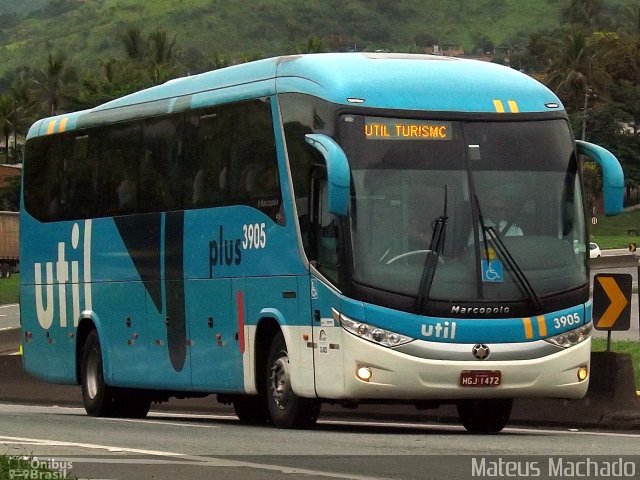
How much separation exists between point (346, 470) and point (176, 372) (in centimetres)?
829

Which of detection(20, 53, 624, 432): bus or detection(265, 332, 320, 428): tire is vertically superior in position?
detection(20, 53, 624, 432): bus

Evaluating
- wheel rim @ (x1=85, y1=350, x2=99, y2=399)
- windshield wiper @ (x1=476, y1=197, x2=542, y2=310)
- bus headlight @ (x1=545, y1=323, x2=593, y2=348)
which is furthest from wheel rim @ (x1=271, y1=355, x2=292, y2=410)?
wheel rim @ (x1=85, y1=350, x2=99, y2=399)

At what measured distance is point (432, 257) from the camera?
15.6m

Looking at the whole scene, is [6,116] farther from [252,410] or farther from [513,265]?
[513,265]

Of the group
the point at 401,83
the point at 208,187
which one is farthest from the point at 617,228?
the point at 401,83

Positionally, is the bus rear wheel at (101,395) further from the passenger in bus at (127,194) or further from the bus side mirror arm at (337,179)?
the bus side mirror arm at (337,179)

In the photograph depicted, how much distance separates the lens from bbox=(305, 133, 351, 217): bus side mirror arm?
15.2 meters

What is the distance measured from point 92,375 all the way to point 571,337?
25.9 feet

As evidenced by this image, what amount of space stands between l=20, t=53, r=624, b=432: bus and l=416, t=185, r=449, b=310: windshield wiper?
1 cm

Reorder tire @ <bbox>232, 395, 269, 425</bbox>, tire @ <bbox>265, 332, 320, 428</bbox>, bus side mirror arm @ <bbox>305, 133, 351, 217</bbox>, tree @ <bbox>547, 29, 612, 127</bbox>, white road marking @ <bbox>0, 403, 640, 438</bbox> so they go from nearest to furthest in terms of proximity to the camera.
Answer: bus side mirror arm @ <bbox>305, 133, 351, 217</bbox>
tire @ <bbox>265, 332, 320, 428</bbox>
white road marking @ <bbox>0, 403, 640, 438</bbox>
tire @ <bbox>232, 395, 269, 425</bbox>
tree @ <bbox>547, 29, 612, 127</bbox>

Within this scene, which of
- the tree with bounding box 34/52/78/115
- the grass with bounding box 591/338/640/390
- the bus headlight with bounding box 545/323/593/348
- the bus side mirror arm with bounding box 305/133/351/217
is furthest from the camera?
the tree with bounding box 34/52/78/115

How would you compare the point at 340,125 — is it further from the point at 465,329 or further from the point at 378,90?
the point at 465,329

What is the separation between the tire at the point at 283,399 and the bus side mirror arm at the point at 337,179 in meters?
1.92

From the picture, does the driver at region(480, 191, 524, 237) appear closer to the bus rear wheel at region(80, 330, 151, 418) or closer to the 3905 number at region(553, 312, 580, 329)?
the 3905 number at region(553, 312, 580, 329)
